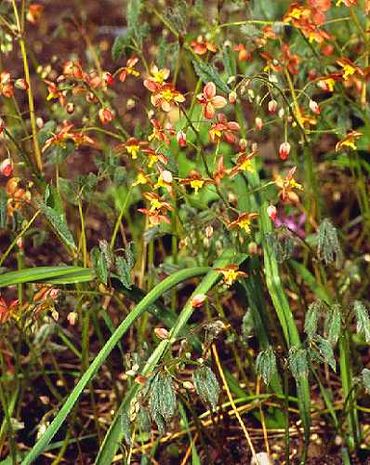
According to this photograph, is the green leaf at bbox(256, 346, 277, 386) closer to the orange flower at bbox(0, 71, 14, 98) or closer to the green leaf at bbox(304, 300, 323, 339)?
the green leaf at bbox(304, 300, 323, 339)

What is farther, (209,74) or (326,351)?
(209,74)

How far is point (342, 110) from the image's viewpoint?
7.43 feet

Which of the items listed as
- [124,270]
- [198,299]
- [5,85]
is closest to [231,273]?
[198,299]

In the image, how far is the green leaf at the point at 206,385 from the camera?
1.64 m

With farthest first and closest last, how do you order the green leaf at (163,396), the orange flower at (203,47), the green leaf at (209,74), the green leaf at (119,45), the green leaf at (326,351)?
the green leaf at (119,45) < the orange flower at (203,47) < the green leaf at (209,74) < the green leaf at (326,351) < the green leaf at (163,396)

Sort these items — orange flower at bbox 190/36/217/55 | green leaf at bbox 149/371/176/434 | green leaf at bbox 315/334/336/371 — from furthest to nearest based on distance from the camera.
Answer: orange flower at bbox 190/36/217/55, green leaf at bbox 315/334/336/371, green leaf at bbox 149/371/176/434

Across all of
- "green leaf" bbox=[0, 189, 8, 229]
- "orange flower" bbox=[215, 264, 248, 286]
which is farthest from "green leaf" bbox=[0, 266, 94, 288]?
"orange flower" bbox=[215, 264, 248, 286]

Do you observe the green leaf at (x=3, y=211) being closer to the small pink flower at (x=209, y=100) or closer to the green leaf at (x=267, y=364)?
the small pink flower at (x=209, y=100)

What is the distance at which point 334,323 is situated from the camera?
171 cm

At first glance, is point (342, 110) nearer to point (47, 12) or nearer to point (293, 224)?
point (293, 224)

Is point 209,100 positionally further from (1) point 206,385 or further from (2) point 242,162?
(1) point 206,385

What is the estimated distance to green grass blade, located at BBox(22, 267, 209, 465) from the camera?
167cm

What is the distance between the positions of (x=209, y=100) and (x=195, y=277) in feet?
1.33

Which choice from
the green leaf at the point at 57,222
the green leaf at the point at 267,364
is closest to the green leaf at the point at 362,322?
the green leaf at the point at 267,364
